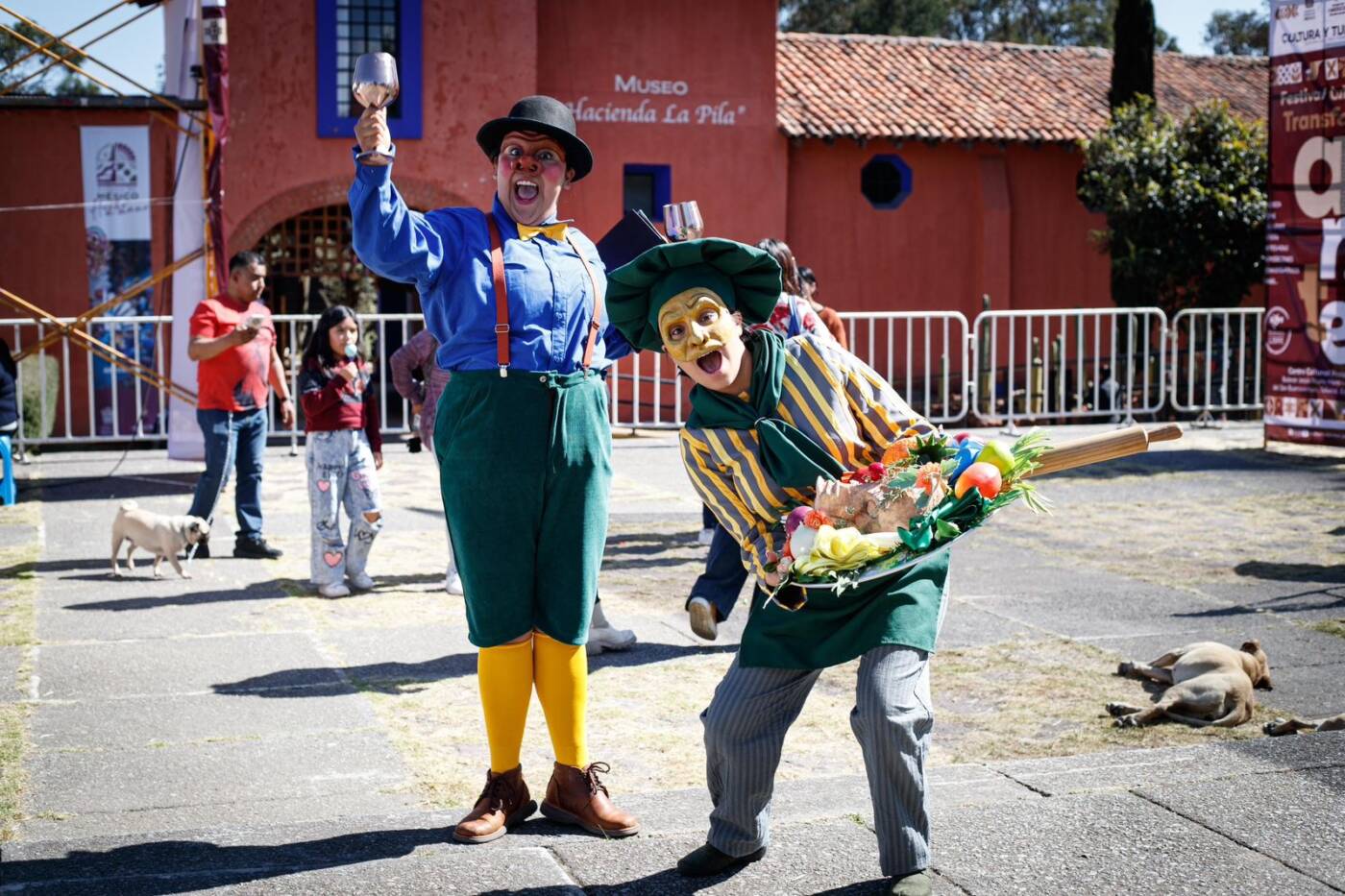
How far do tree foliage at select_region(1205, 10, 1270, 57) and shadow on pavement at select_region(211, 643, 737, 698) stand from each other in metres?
51.9

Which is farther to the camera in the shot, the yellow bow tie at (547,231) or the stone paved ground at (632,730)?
the yellow bow tie at (547,231)

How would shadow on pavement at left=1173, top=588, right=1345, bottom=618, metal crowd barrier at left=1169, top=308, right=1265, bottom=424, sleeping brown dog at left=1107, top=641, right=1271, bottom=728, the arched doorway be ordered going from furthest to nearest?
the arched doorway → metal crowd barrier at left=1169, top=308, right=1265, bottom=424 → shadow on pavement at left=1173, top=588, right=1345, bottom=618 → sleeping brown dog at left=1107, top=641, right=1271, bottom=728

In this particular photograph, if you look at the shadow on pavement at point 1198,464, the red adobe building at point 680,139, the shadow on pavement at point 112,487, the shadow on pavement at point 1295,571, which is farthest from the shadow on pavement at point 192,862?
the red adobe building at point 680,139

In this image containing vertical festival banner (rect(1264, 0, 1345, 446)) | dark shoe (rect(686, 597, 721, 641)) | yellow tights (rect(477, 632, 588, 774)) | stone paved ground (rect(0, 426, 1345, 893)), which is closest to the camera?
dark shoe (rect(686, 597, 721, 641))

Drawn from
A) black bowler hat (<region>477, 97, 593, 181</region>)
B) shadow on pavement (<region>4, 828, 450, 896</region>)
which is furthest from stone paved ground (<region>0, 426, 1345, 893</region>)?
Answer: black bowler hat (<region>477, 97, 593, 181</region>)

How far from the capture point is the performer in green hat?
4062mm

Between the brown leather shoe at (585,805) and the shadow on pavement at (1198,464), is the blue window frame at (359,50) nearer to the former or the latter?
the shadow on pavement at (1198,464)

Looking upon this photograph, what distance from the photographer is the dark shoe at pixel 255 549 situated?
9438mm

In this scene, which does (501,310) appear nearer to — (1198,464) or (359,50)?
(1198,464)

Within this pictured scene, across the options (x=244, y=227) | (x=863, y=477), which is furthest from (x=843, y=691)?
(x=244, y=227)

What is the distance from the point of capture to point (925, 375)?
52.5 feet

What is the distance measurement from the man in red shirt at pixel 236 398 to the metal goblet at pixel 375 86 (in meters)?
5.11

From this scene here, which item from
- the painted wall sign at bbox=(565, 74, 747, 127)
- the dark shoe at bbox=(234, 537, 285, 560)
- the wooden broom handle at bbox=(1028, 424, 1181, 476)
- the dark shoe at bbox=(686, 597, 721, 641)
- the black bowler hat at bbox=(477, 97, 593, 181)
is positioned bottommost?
the dark shoe at bbox=(234, 537, 285, 560)

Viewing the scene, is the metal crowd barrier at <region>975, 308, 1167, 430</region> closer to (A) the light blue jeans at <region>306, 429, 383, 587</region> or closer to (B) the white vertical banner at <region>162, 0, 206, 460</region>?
(B) the white vertical banner at <region>162, 0, 206, 460</region>
